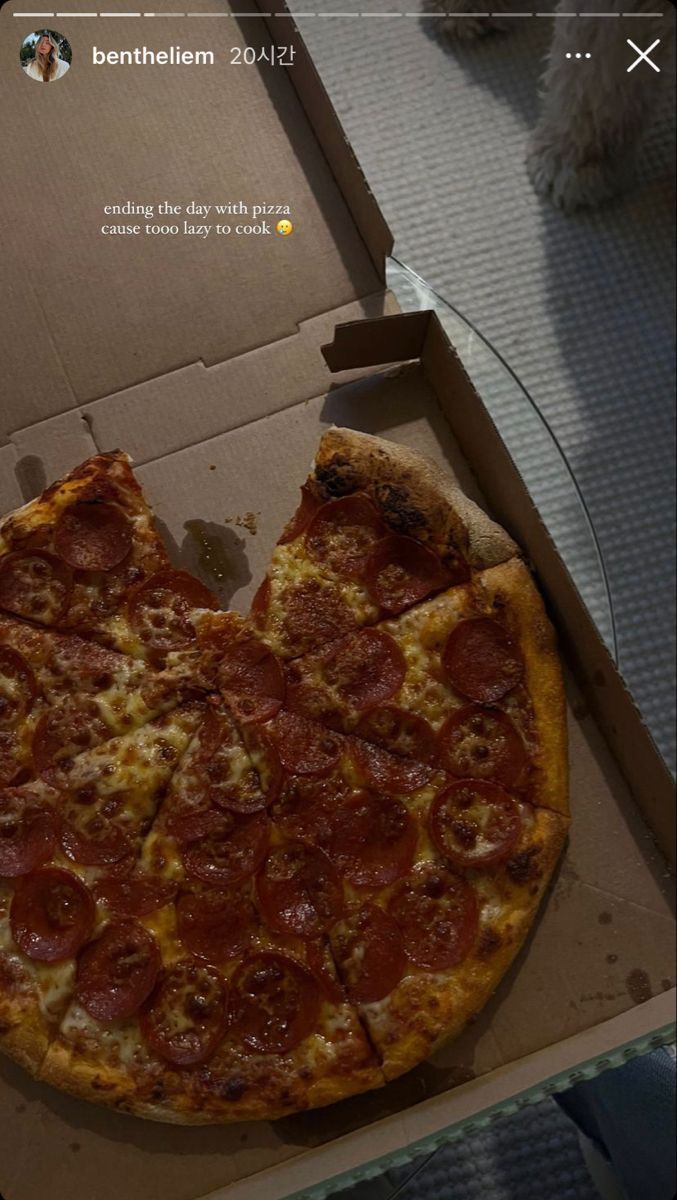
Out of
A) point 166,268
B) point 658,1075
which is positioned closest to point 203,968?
point 658,1075

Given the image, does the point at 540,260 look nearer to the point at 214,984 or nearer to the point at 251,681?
the point at 251,681

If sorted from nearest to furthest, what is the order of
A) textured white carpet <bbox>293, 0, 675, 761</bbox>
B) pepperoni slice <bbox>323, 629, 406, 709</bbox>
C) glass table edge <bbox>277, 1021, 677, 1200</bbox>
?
glass table edge <bbox>277, 1021, 677, 1200</bbox> < pepperoni slice <bbox>323, 629, 406, 709</bbox> < textured white carpet <bbox>293, 0, 675, 761</bbox>

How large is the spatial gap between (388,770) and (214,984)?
0.42 metres

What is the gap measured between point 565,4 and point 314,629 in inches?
61.4

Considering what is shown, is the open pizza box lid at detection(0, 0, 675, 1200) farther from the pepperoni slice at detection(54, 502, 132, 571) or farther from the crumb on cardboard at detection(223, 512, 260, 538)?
the pepperoni slice at detection(54, 502, 132, 571)

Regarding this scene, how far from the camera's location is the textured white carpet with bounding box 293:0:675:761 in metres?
2.45

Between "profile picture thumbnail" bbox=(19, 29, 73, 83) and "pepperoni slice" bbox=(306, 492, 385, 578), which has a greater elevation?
"profile picture thumbnail" bbox=(19, 29, 73, 83)

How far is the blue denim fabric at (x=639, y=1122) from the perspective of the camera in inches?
68.2

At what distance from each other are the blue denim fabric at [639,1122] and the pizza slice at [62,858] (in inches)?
35.0

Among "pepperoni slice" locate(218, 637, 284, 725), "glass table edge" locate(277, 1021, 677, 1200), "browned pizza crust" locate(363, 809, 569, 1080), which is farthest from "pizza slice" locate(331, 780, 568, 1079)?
"pepperoni slice" locate(218, 637, 284, 725)

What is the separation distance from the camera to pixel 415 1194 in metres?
2.08

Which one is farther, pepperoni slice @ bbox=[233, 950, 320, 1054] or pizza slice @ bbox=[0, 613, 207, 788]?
pizza slice @ bbox=[0, 613, 207, 788]

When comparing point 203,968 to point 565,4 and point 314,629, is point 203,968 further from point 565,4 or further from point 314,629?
point 565,4

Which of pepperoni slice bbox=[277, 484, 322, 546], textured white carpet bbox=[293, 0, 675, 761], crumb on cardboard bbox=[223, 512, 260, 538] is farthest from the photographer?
textured white carpet bbox=[293, 0, 675, 761]
